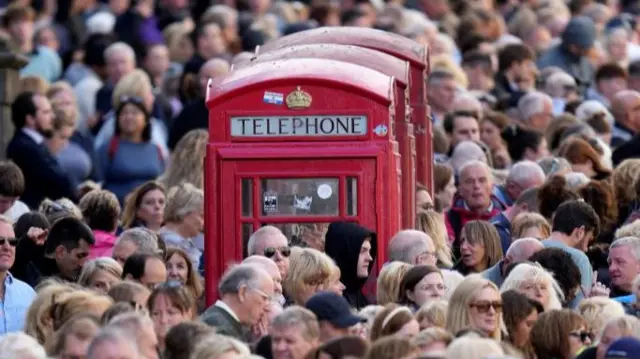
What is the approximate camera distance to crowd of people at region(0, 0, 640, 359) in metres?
14.9

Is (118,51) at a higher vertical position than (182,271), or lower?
higher

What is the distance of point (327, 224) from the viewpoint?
17.7m

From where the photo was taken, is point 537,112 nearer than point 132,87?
No

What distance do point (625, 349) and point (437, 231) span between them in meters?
5.85

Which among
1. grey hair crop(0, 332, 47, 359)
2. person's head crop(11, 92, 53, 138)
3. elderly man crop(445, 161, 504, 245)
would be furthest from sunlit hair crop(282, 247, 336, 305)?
person's head crop(11, 92, 53, 138)

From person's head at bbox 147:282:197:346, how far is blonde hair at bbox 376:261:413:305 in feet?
5.40

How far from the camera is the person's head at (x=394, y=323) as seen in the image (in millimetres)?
14789

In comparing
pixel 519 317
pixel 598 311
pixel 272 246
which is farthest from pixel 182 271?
pixel 598 311

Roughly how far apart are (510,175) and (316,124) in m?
4.30

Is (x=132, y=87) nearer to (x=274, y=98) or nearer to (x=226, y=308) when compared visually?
(x=274, y=98)

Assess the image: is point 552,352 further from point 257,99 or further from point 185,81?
point 185,81

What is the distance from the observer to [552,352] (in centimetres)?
1521

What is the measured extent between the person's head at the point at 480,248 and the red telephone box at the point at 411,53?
6.18 ft

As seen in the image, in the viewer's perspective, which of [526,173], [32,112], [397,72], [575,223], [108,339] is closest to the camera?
[108,339]
